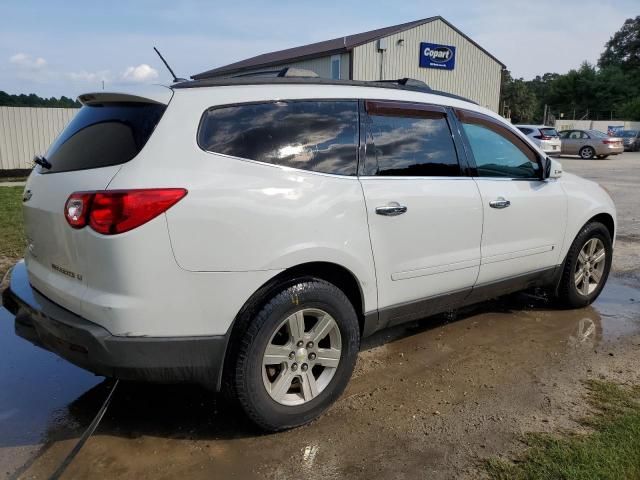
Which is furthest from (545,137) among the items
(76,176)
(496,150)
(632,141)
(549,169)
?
(76,176)

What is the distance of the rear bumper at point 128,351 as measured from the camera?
2.54 meters

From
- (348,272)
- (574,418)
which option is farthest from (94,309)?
(574,418)

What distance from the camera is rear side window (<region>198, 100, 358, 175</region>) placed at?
280 centimetres

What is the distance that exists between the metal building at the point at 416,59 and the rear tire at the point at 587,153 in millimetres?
6973

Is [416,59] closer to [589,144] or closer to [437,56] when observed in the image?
[437,56]

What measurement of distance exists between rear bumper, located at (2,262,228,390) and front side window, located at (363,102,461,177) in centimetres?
139

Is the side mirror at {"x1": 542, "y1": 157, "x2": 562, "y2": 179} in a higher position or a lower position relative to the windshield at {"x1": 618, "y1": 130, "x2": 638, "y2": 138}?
higher

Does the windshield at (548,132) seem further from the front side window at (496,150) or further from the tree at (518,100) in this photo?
the tree at (518,100)

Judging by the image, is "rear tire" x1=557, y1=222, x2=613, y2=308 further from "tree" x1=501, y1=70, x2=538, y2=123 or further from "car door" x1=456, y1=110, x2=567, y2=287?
"tree" x1=501, y1=70, x2=538, y2=123

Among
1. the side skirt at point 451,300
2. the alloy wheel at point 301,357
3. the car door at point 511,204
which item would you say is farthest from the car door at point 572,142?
the alloy wheel at point 301,357

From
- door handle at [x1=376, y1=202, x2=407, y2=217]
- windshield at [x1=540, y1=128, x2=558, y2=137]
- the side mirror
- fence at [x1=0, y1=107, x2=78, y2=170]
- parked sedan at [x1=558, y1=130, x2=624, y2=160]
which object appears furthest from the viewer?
parked sedan at [x1=558, y1=130, x2=624, y2=160]

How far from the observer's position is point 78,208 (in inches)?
102

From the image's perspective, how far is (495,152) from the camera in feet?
13.7

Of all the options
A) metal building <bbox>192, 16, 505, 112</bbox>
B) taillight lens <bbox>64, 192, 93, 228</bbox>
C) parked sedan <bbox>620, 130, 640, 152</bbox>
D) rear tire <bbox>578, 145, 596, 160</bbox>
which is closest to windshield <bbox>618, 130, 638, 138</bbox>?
parked sedan <bbox>620, 130, 640, 152</bbox>
